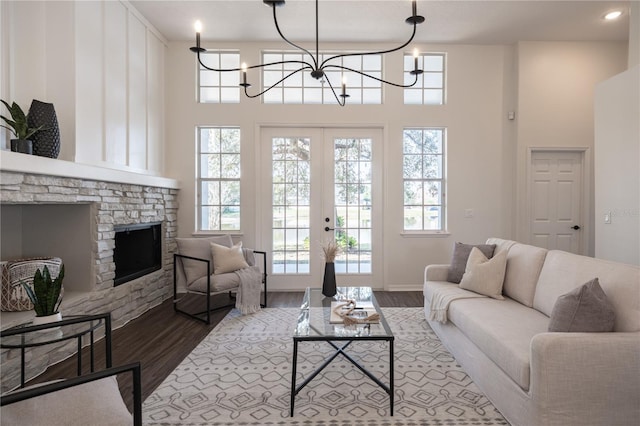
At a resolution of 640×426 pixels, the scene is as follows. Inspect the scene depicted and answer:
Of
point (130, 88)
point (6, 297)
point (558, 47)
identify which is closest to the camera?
point (6, 297)

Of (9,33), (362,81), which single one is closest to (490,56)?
(362,81)

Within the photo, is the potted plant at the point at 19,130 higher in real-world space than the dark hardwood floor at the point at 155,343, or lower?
higher

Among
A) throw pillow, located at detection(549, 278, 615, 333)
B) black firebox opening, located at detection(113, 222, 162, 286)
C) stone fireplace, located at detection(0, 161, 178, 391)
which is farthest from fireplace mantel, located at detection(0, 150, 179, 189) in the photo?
throw pillow, located at detection(549, 278, 615, 333)

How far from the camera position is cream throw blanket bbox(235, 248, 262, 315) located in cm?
365

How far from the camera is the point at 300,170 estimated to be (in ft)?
15.6

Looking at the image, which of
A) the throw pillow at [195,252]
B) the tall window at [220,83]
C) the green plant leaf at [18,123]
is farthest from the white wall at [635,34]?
the green plant leaf at [18,123]

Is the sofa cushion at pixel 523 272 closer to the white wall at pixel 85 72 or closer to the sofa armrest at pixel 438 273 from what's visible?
the sofa armrest at pixel 438 273

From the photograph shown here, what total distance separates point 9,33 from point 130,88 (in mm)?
1177

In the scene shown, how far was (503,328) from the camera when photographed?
2.06 m

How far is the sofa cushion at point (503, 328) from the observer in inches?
68.6

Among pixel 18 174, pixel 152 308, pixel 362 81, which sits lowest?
pixel 152 308

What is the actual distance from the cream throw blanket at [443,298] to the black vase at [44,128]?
3.36 meters

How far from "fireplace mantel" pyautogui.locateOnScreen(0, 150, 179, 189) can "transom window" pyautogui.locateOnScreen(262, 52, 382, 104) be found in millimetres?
2169

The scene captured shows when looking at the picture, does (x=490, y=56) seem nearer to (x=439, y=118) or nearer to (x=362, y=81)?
(x=439, y=118)
